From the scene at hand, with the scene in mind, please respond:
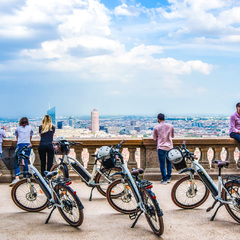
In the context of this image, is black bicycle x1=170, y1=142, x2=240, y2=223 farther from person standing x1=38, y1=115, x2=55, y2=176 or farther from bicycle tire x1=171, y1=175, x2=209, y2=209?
person standing x1=38, y1=115, x2=55, y2=176

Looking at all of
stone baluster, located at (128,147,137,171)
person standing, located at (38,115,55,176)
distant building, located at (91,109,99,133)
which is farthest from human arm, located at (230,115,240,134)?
distant building, located at (91,109,99,133)

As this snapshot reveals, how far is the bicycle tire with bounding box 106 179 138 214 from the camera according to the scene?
19.7ft

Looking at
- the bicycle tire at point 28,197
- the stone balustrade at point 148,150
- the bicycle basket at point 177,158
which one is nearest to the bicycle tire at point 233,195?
the bicycle basket at point 177,158

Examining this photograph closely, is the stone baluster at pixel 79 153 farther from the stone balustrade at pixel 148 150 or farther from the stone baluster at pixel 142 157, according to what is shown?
the stone baluster at pixel 142 157

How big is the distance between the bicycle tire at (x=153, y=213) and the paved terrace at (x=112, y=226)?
4.7 inches

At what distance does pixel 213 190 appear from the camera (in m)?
5.89

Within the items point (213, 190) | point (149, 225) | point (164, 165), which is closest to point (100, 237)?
point (149, 225)

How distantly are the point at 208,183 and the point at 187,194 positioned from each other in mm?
526

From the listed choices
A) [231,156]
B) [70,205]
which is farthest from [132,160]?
[70,205]

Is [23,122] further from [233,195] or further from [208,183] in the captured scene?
[233,195]

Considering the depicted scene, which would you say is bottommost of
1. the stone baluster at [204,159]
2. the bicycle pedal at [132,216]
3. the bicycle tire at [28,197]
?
the bicycle pedal at [132,216]

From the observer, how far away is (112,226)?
18.0 ft

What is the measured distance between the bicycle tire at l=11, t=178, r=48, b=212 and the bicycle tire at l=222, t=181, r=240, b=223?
117 inches

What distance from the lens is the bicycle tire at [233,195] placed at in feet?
18.1
